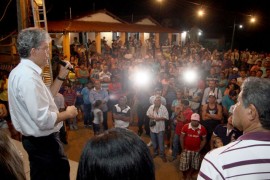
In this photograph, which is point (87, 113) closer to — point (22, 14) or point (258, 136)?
point (22, 14)

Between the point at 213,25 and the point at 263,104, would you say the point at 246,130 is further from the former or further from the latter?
the point at 213,25

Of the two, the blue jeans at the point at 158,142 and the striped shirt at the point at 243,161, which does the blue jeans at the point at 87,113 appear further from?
the striped shirt at the point at 243,161

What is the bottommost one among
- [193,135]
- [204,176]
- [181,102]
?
[193,135]

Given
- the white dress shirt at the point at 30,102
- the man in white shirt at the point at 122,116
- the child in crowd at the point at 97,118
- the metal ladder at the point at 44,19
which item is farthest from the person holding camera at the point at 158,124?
the white dress shirt at the point at 30,102

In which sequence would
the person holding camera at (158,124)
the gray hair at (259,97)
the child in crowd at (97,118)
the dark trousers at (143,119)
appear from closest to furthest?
the gray hair at (259,97), the person holding camera at (158,124), the child in crowd at (97,118), the dark trousers at (143,119)

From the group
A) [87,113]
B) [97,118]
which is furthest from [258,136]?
[87,113]

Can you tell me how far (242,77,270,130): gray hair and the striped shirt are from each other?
0.39 ft

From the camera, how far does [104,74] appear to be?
10.3 metres

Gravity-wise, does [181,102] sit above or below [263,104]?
below

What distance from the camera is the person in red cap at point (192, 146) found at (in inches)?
224

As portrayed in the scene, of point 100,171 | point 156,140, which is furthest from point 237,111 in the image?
point 156,140

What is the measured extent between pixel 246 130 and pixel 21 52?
1.72 meters

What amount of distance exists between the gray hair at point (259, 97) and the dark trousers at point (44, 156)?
59.9 inches

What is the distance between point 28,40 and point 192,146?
14.8ft
